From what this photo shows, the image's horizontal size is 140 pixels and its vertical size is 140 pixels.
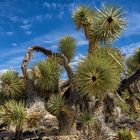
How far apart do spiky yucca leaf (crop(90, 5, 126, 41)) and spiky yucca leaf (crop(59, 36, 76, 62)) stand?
7.77 feet

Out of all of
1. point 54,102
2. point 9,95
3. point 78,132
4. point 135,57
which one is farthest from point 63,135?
point 135,57

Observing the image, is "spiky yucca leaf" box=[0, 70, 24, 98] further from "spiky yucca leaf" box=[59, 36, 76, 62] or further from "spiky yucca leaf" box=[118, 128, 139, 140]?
"spiky yucca leaf" box=[118, 128, 139, 140]

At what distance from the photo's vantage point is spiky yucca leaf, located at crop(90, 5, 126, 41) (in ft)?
37.2

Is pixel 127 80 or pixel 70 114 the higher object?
pixel 127 80

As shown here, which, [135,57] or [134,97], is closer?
[135,57]

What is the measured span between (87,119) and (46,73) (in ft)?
6.64

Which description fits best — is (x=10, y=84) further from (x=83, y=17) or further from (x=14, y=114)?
(x=83, y=17)

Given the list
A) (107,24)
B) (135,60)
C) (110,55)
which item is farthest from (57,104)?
(135,60)

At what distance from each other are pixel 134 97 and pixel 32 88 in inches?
283

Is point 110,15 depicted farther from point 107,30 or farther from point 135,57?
point 135,57

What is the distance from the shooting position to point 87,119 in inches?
432

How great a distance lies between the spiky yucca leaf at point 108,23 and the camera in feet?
37.2

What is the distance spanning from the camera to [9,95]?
1243 centimetres

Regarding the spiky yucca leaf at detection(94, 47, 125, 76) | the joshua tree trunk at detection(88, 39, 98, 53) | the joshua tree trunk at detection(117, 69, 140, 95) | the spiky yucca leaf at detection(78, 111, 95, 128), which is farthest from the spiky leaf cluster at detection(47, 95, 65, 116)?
the joshua tree trunk at detection(117, 69, 140, 95)
